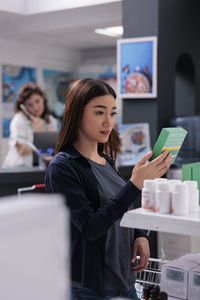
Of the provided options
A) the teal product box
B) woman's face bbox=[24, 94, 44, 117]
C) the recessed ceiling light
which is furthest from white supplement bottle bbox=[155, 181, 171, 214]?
the recessed ceiling light

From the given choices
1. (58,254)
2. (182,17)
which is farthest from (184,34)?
(58,254)

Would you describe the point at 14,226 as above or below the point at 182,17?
below

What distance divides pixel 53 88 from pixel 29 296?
1005 centimetres

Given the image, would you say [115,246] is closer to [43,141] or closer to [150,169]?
[150,169]

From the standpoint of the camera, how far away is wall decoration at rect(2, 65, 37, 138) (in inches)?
362

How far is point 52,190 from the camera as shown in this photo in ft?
5.33

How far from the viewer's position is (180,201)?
1.53m

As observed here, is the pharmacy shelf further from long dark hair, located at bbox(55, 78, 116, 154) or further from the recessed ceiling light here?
the recessed ceiling light

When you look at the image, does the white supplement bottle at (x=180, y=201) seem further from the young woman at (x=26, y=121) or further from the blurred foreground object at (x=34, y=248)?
the young woman at (x=26, y=121)

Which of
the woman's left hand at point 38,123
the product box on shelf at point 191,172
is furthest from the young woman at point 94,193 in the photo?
the woman's left hand at point 38,123

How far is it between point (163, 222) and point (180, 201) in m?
0.09

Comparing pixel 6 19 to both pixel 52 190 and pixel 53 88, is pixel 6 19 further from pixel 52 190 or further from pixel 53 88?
pixel 52 190

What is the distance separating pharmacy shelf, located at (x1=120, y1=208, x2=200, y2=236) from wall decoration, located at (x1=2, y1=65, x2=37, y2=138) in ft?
25.9

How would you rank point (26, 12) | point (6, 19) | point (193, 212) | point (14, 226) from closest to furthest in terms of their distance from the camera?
point (14, 226) < point (193, 212) < point (26, 12) < point (6, 19)
